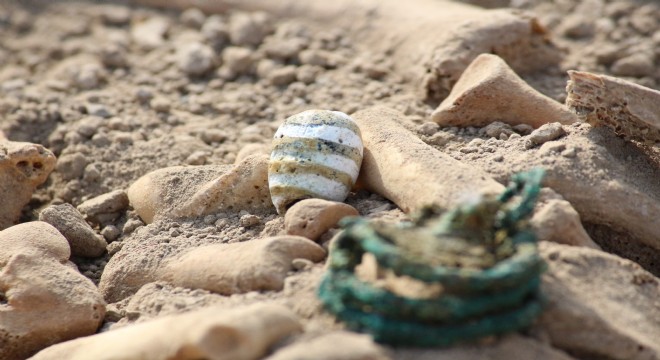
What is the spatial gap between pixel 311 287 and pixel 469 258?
0.47m

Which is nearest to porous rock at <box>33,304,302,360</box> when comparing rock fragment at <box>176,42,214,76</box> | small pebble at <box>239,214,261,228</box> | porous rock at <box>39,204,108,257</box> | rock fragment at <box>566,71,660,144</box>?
small pebble at <box>239,214,261,228</box>

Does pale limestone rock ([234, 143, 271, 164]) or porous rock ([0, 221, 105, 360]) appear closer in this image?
porous rock ([0, 221, 105, 360])

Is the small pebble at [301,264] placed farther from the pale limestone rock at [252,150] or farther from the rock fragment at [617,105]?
the rock fragment at [617,105]

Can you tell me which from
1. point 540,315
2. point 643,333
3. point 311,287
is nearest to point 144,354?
point 311,287

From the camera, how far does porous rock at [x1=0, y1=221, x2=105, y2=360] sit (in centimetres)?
276

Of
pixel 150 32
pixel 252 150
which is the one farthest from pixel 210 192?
pixel 150 32

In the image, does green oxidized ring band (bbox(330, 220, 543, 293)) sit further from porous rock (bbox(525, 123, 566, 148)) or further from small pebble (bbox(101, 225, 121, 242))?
small pebble (bbox(101, 225, 121, 242))

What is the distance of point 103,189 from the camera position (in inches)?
145

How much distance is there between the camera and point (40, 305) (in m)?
2.78

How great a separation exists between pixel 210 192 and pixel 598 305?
1.42 metres

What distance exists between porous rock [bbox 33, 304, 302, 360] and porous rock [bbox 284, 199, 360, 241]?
400 millimetres

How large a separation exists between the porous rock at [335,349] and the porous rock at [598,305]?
484 millimetres

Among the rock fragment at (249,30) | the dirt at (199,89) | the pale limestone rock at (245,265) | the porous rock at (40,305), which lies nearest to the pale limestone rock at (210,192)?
the dirt at (199,89)

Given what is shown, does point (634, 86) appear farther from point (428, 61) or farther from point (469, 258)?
point (428, 61)
